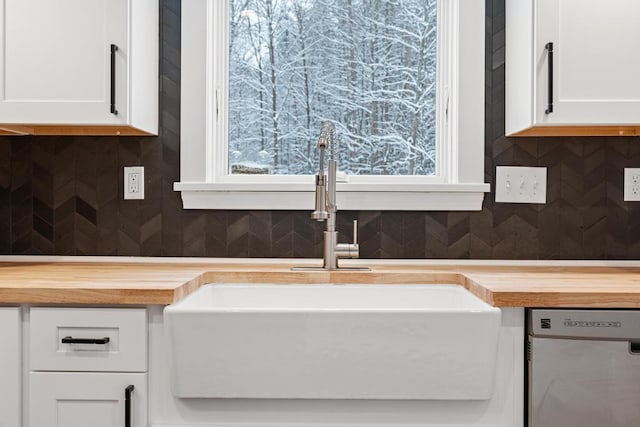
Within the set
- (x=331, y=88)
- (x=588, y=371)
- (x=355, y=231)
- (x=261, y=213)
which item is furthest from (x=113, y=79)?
(x=588, y=371)

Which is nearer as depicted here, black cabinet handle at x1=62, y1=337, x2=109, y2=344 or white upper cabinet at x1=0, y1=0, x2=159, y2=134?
black cabinet handle at x1=62, y1=337, x2=109, y2=344

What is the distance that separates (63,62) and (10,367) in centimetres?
92

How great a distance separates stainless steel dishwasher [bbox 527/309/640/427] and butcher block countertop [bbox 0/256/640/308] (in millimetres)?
47

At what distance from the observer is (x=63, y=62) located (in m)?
1.82

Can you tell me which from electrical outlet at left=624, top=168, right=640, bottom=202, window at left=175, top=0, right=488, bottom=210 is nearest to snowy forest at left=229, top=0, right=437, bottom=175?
window at left=175, top=0, right=488, bottom=210

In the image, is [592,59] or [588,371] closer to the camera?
[588,371]

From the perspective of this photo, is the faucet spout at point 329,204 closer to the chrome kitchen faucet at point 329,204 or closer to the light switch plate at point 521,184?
the chrome kitchen faucet at point 329,204

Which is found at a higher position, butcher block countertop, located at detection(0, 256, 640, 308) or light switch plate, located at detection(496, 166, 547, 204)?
light switch plate, located at detection(496, 166, 547, 204)

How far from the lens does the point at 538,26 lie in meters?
1.79

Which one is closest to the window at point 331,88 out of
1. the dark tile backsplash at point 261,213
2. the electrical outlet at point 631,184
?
the dark tile backsplash at point 261,213

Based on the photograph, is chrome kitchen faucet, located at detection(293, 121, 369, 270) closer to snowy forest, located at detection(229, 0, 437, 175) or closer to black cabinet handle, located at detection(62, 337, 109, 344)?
snowy forest, located at detection(229, 0, 437, 175)

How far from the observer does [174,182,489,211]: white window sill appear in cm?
211

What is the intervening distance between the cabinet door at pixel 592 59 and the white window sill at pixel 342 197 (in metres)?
0.44

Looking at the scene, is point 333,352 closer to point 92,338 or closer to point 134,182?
point 92,338
